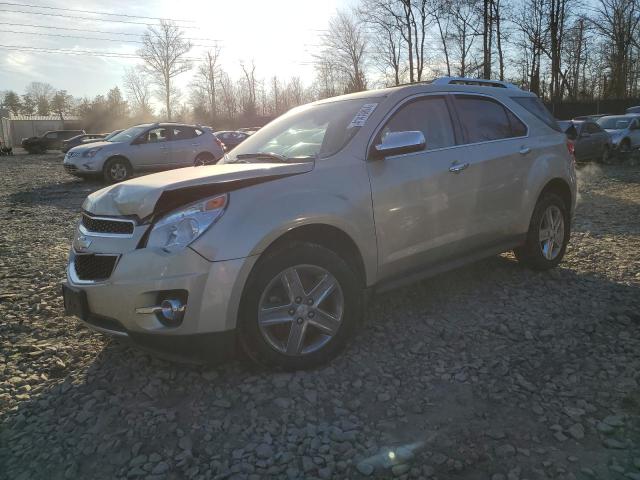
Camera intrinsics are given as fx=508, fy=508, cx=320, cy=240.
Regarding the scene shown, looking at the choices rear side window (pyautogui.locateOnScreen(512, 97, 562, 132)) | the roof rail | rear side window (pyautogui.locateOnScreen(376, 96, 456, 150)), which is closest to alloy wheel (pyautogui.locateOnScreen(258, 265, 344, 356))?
rear side window (pyautogui.locateOnScreen(376, 96, 456, 150))

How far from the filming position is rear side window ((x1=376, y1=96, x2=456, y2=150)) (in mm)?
3713

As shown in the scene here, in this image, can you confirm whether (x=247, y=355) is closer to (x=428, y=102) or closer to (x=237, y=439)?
(x=237, y=439)

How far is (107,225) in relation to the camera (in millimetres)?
3014

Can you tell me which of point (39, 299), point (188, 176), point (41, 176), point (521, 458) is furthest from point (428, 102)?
point (41, 176)

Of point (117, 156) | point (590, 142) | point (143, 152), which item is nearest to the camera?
point (117, 156)

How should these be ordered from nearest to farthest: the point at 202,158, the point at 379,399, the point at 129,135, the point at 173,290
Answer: the point at 173,290, the point at 379,399, the point at 129,135, the point at 202,158

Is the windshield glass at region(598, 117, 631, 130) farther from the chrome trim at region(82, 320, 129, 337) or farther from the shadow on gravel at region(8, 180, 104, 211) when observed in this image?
the chrome trim at region(82, 320, 129, 337)

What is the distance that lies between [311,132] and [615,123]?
62.5 feet

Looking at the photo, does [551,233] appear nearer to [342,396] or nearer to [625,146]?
[342,396]

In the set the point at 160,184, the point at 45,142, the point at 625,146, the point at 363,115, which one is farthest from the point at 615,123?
the point at 45,142

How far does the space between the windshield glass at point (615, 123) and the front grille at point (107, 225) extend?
20.1 m

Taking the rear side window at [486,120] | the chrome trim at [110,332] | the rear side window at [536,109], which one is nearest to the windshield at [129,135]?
the rear side window at [536,109]

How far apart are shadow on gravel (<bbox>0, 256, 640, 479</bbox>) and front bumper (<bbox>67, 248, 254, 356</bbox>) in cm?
37

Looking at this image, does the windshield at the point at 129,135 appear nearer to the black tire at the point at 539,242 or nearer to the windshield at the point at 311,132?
the windshield at the point at 311,132
